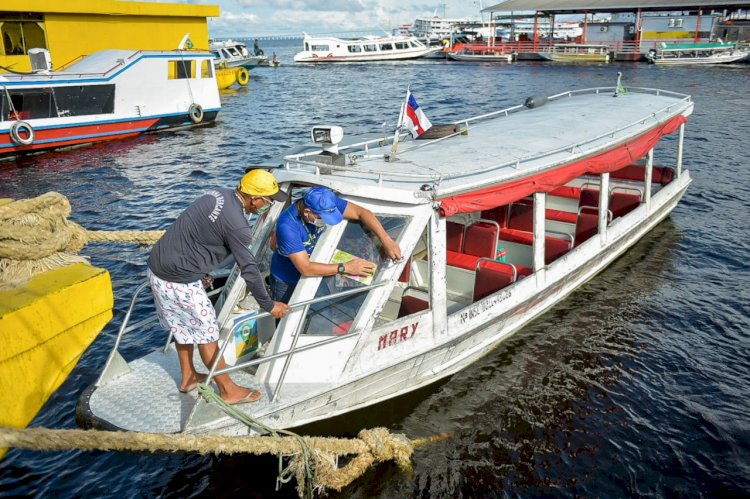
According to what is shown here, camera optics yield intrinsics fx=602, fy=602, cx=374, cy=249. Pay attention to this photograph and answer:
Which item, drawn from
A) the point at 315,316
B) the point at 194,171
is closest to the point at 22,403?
the point at 315,316

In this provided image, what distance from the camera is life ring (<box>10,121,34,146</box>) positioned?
70.1ft

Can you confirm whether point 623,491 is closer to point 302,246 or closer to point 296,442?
point 296,442

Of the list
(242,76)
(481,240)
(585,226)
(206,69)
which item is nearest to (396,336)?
(481,240)

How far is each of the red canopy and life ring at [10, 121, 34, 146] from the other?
20.1 m

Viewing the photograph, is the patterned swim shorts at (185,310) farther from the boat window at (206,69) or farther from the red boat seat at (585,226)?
the boat window at (206,69)

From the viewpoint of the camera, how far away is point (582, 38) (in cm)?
5959

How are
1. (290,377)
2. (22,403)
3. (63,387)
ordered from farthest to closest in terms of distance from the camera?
(63,387) → (290,377) → (22,403)

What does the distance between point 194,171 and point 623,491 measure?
17526 millimetres

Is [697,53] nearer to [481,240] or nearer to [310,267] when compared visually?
[481,240]

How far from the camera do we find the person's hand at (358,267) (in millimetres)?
6418

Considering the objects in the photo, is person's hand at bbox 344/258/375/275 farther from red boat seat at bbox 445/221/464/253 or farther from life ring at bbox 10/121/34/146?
life ring at bbox 10/121/34/146

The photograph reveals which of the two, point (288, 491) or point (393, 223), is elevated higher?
point (393, 223)

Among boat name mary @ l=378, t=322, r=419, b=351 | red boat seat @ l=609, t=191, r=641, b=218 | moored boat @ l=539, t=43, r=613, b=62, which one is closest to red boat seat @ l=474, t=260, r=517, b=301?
boat name mary @ l=378, t=322, r=419, b=351

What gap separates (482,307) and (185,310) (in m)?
3.78
